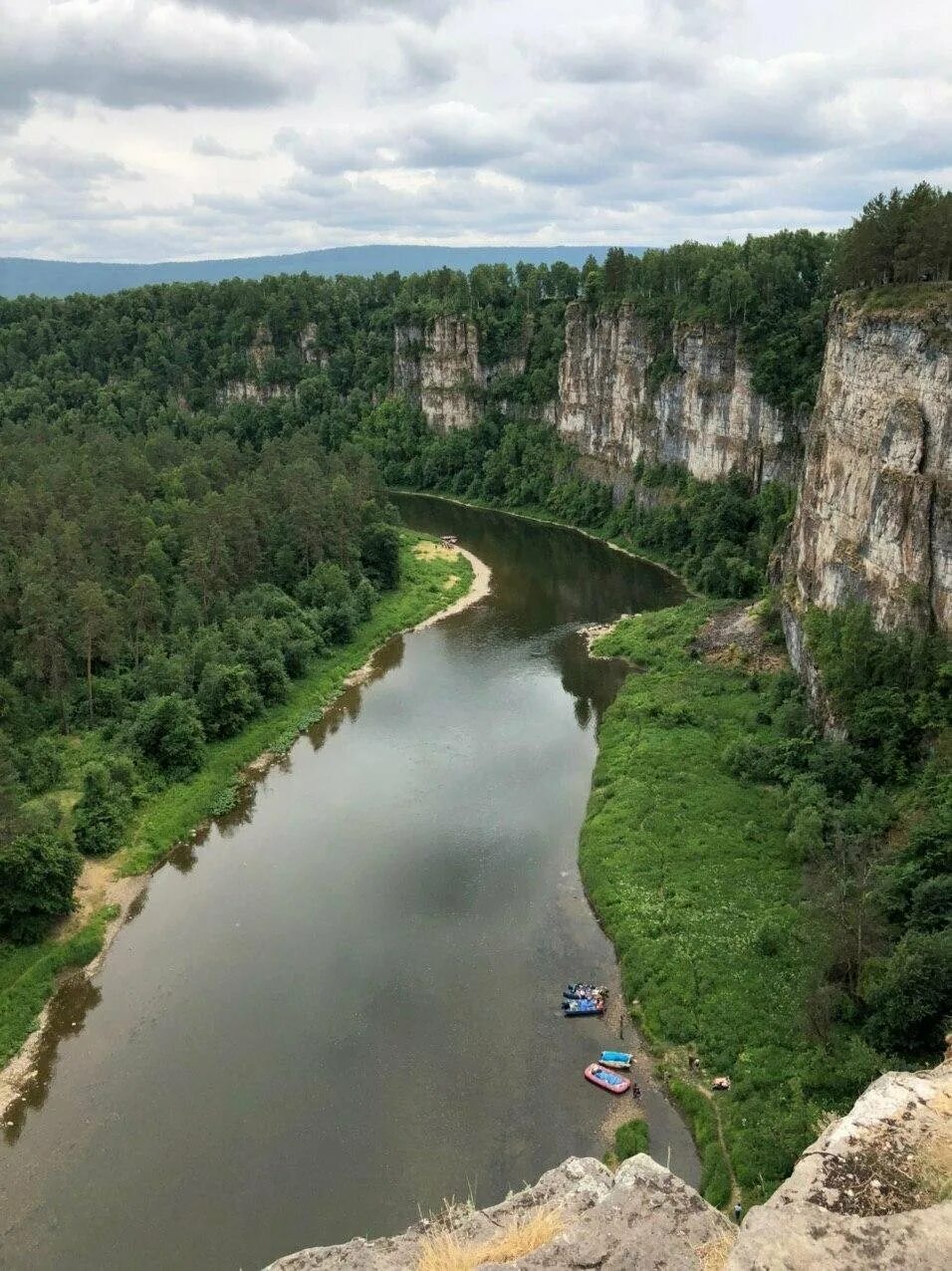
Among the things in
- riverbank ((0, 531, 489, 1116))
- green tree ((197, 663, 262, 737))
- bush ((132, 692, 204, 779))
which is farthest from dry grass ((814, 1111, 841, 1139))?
green tree ((197, 663, 262, 737))

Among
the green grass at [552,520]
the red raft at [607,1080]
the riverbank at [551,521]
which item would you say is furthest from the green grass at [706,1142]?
the green grass at [552,520]

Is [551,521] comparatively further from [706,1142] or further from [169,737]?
[706,1142]

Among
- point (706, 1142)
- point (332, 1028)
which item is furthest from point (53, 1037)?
point (706, 1142)

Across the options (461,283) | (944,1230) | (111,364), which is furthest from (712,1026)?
(111,364)

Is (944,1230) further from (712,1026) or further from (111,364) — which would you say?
(111,364)

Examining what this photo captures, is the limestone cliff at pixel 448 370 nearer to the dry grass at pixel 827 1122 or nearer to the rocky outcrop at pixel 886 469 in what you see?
the rocky outcrop at pixel 886 469

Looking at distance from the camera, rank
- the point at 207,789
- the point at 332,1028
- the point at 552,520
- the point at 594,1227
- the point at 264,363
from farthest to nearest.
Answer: the point at 264,363, the point at 552,520, the point at 207,789, the point at 332,1028, the point at 594,1227

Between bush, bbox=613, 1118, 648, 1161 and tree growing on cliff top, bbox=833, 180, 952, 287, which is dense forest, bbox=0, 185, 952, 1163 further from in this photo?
bush, bbox=613, 1118, 648, 1161
